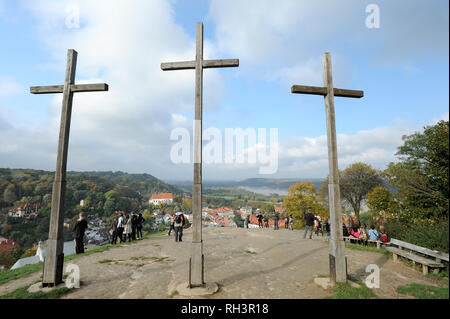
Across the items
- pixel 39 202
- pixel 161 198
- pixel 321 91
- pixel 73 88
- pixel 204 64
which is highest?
pixel 204 64

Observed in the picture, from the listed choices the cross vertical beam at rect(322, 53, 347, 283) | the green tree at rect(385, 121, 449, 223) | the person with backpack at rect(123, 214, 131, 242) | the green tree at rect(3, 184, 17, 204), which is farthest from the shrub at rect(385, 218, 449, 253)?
the green tree at rect(3, 184, 17, 204)

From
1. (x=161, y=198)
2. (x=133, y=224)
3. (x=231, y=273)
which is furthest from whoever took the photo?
(x=161, y=198)

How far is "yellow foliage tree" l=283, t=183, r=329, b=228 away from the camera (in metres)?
33.0

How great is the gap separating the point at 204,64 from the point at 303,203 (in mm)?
32455

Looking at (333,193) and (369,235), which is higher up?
(333,193)

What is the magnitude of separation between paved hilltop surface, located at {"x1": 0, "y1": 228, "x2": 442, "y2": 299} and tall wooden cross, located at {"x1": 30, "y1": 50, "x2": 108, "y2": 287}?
84 cm

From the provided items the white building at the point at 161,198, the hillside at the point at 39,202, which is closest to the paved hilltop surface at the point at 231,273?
the hillside at the point at 39,202

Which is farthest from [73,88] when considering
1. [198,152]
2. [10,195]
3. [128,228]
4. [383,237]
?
[10,195]

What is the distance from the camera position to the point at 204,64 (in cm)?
548

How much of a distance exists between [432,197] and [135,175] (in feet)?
391

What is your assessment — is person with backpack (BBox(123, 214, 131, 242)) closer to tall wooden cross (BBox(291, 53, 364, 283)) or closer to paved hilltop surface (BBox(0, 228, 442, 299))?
paved hilltop surface (BBox(0, 228, 442, 299))

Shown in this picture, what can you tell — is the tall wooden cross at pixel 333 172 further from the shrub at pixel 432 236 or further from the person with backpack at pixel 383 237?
the person with backpack at pixel 383 237

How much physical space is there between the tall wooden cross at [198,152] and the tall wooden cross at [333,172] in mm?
2457

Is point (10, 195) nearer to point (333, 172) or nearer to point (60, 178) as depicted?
Answer: point (60, 178)
